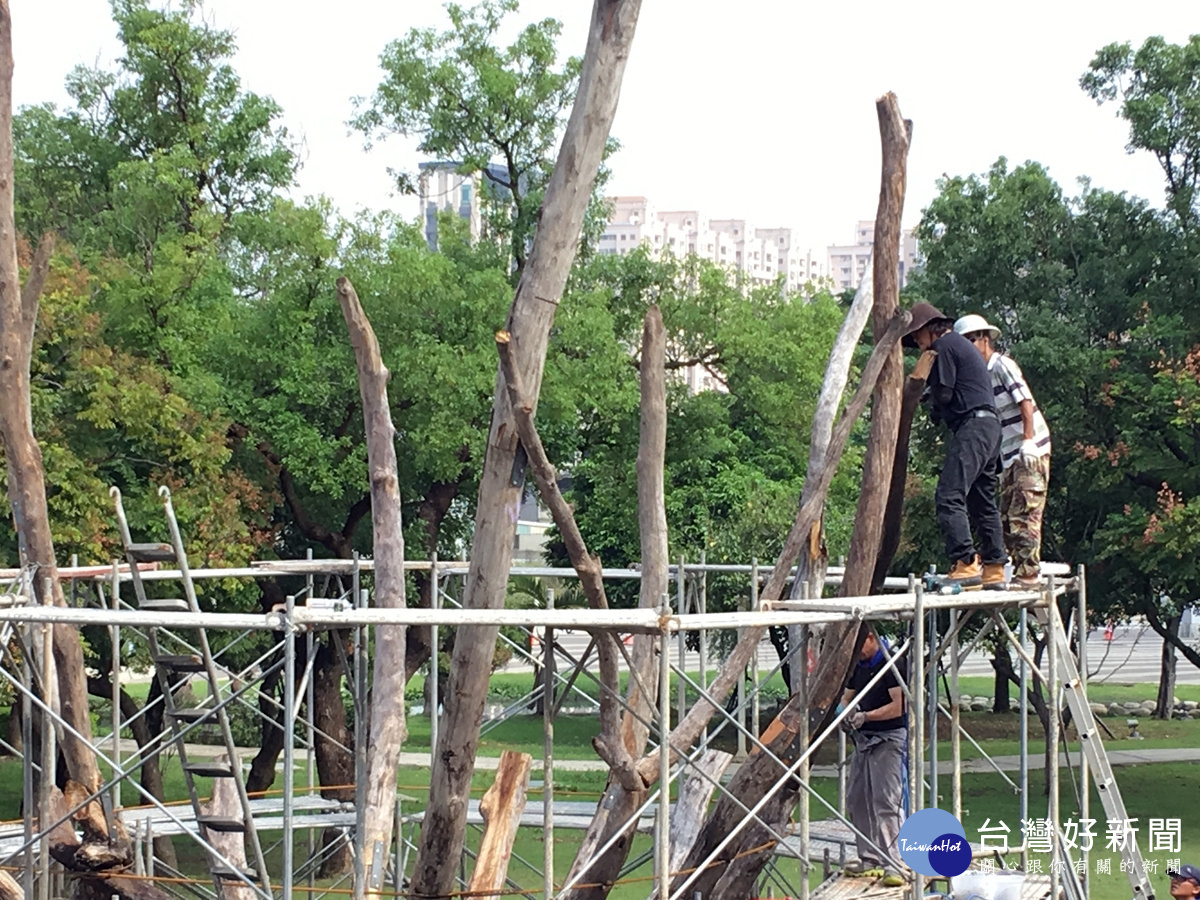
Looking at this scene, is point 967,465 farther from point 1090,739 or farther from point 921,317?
point 1090,739

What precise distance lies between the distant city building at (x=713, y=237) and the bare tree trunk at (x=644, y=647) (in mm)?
90117

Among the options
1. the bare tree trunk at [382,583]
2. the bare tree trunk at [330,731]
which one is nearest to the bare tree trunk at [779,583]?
the bare tree trunk at [382,583]

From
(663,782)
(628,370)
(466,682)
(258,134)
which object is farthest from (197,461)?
(663,782)

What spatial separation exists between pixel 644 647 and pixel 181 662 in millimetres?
2455

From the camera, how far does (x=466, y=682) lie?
24.5 feet

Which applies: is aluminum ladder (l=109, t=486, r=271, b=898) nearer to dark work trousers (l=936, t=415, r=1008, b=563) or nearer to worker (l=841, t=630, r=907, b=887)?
worker (l=841, t=630, r=907, b=887)

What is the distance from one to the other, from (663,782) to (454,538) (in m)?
14.3

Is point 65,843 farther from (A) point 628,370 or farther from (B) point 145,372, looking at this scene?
(A) point 628,370

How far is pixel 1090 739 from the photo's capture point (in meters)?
7.79

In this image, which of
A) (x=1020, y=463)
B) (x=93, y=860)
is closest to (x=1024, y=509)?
(x=1020, y=463)

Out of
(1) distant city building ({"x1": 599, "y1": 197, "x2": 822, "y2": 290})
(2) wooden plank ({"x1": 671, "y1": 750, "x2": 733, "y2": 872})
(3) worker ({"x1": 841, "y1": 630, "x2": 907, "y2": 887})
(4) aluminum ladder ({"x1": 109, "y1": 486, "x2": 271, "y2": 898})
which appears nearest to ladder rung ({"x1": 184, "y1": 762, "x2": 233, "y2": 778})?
(4) aluminum ladder ({"x1": 109, "y1": 486, "x2": 271, "y2": 898})

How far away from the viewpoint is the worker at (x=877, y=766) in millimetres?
8047

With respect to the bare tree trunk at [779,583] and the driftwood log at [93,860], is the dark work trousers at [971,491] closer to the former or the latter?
the bare tree trunk at [779,583]

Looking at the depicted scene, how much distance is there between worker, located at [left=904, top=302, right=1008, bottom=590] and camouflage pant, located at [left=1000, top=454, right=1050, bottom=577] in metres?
0.41
